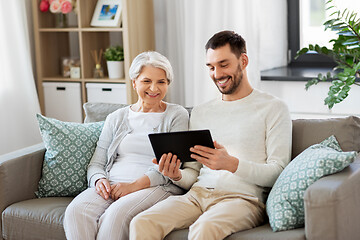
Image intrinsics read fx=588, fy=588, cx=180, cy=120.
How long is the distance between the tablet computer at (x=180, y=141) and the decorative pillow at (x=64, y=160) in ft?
1.83

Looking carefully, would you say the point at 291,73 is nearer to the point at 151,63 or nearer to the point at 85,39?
the point at 85,39

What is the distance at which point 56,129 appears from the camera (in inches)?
105

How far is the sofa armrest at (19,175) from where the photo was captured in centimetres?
254

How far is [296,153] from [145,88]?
0.70 meters

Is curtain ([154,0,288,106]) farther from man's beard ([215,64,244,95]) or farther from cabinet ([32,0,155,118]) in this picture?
man's beard ([215,64,244,95])

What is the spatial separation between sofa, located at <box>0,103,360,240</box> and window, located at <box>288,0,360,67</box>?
1796 mm

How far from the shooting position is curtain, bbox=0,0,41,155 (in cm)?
398

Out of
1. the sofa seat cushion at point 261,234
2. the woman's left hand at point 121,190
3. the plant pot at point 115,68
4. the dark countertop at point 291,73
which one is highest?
the plant pot at point 115,68

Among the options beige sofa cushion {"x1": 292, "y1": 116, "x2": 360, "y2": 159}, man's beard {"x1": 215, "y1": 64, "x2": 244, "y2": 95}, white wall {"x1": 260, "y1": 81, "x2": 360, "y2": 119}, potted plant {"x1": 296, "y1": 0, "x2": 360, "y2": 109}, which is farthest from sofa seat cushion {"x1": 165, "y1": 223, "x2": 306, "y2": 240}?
white wall {"x1": 260, "y1": 81, "x2": 360, "y2": 119}

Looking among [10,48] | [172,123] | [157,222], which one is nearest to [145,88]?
[172,123]

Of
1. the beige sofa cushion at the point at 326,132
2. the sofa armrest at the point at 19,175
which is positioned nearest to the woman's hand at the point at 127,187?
the sofa armrest at the point at 19,175

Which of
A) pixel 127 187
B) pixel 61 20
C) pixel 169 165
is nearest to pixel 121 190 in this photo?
pixel 127 187

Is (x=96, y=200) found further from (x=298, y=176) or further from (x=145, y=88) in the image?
(x=298, y=176)

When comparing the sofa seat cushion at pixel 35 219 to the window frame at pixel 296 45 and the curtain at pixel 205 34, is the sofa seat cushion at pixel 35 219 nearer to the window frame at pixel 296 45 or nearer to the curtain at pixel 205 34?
the curtain at pixel 205 34
